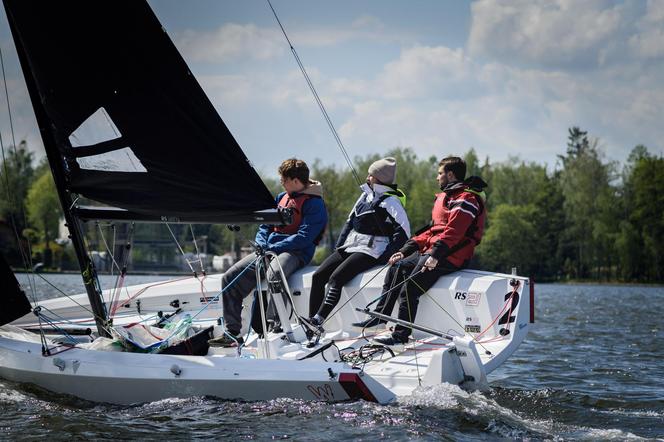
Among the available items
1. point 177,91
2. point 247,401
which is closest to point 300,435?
point 247,401

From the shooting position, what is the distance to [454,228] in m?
7.25

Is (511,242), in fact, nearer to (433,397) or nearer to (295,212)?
(295,212)

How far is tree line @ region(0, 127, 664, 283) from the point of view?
49.2 m

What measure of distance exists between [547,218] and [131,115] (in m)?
49.9

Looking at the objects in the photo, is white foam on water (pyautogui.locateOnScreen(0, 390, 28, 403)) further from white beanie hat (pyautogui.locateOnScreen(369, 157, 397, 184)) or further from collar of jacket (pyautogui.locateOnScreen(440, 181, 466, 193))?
collar of jacket (pyautogui.locateOnScreen(440, 181, 466, 193))

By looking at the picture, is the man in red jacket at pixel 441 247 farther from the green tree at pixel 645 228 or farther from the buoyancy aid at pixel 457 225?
the green tree at pixel 645 228

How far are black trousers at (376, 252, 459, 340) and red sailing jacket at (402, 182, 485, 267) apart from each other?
0.12 metres

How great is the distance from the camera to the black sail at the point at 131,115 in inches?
263

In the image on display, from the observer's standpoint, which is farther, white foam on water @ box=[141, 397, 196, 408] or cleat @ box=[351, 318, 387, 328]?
cleat @ box=[351, 318, 387, 328]

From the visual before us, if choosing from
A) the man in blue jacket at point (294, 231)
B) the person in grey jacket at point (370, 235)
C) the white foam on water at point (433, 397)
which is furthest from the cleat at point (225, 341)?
the white foam on water at point (433, 397)

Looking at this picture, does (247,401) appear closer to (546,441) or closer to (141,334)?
(141,334)

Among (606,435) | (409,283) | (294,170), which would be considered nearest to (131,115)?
(294,170)

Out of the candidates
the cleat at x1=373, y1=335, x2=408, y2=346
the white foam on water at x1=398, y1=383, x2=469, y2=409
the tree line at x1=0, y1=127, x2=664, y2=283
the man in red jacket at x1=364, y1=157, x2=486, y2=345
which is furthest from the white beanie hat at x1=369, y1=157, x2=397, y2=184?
the tree line at x1=0, y1=127, x2=664, y2=283

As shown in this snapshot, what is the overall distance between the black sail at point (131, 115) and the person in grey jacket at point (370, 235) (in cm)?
122
